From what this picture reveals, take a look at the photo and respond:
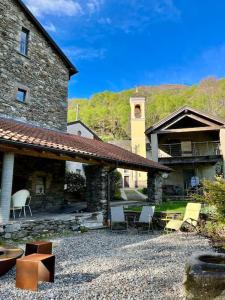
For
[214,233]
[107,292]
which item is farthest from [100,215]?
[107,292]

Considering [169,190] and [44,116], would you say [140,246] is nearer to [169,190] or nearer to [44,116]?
[44,116]

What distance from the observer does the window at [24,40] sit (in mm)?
13555

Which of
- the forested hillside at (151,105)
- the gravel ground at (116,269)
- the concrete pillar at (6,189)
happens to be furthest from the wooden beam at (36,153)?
the forested hillside at (151,105)

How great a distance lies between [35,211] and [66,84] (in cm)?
707

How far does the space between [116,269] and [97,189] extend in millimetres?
5933

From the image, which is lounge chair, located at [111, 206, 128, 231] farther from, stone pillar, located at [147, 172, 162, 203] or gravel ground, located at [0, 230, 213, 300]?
stone pillar, located at [147, 172, 162, 203]

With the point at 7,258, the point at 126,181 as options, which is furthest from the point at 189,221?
the point at 126,181

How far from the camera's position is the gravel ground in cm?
416

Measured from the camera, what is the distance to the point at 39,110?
45.6 ft

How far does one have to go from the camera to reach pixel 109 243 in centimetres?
809

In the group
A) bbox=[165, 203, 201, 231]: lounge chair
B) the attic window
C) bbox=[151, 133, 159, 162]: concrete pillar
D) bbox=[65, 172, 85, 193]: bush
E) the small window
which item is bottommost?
bbox=[165, 203, 201, 231]: lounge chair

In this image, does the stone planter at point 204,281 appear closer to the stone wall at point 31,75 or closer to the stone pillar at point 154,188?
the stone wall at point 31,75

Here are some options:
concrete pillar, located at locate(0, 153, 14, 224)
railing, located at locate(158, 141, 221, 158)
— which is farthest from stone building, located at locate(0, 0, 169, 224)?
railing, located at locate(158, 141, 221, 158)

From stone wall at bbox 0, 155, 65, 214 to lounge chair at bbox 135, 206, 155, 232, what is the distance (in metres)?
4.16
